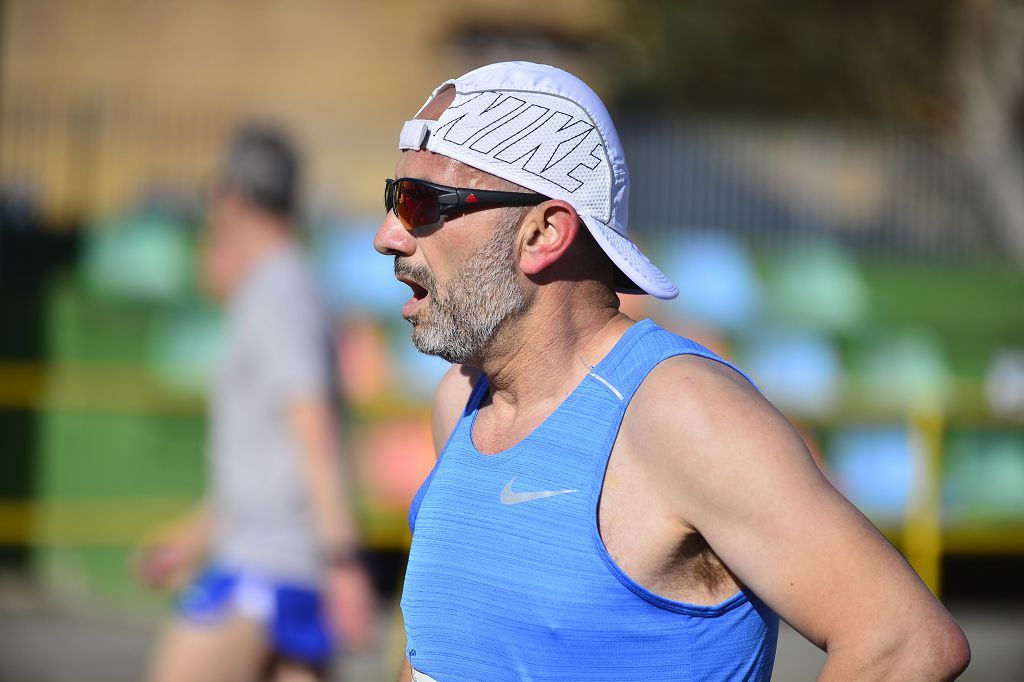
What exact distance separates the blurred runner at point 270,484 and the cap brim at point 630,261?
80.6 inches

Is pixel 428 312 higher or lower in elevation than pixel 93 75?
higher

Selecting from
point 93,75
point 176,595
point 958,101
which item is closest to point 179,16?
point 93,75

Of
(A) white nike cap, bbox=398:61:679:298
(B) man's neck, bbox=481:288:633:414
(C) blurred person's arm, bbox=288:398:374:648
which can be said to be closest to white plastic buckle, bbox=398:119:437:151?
(A) white nike cap, bbox=398:61:679:298

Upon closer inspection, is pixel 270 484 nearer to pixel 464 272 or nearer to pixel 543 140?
pixel 464 272

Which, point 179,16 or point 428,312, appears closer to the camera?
point 428,312

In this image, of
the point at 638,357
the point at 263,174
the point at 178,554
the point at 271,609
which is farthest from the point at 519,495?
the point at 178,554

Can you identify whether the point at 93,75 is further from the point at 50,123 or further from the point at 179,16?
the point at 50,123

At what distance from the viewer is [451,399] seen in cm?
269

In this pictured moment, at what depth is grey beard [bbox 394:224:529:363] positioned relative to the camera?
2.29 meters

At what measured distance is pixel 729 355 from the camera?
8.29 meters

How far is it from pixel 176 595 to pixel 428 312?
6.58 metres

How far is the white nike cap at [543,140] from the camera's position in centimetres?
223

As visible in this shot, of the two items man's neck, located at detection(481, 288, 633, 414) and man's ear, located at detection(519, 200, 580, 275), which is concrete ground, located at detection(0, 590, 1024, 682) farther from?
man's ear, located at detection(519, 200, 580, 275)

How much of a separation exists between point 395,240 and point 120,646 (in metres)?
6.13
